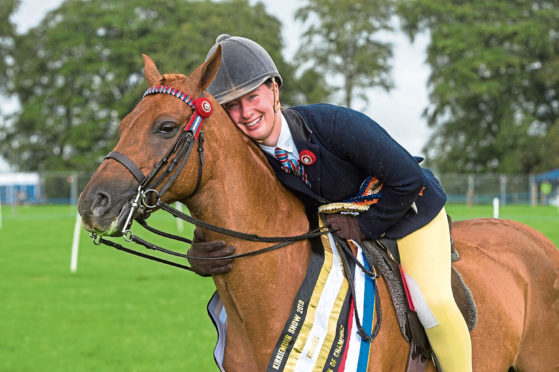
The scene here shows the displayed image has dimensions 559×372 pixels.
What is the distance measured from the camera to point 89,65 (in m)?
51.7

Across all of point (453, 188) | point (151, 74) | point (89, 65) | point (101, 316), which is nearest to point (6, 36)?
point (89, 65)

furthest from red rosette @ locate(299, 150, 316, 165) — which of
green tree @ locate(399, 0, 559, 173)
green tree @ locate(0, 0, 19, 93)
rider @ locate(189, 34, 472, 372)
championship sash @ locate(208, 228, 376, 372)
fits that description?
green tree @ locate(0, 0, 19, 93)

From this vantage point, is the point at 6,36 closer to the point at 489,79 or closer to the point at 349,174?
the point at 489,79

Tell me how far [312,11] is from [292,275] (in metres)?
48.4

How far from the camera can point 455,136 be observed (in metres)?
51.0

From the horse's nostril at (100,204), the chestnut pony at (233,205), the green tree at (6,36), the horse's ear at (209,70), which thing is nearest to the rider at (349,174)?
the chestnut pony at (233,205)

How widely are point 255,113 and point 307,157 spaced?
1.21 feet

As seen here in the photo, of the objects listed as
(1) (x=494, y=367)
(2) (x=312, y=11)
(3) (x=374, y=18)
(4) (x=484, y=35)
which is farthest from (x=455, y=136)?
(1) (x=494, y=367)

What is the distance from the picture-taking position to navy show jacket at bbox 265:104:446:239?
309cm

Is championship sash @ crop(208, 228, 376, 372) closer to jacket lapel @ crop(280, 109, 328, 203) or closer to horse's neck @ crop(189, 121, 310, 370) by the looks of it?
horse's neck @ crop(189, 121, 310, 370)

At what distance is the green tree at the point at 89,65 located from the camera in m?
50.0

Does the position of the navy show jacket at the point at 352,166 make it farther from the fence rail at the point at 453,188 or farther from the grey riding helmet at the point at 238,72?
the fence rail at the point at 453,188

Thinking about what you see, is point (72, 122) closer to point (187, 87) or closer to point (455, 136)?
point (455, 136)

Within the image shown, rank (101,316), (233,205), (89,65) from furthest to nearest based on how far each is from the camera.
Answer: (89,65), (101,316), (233,205)
